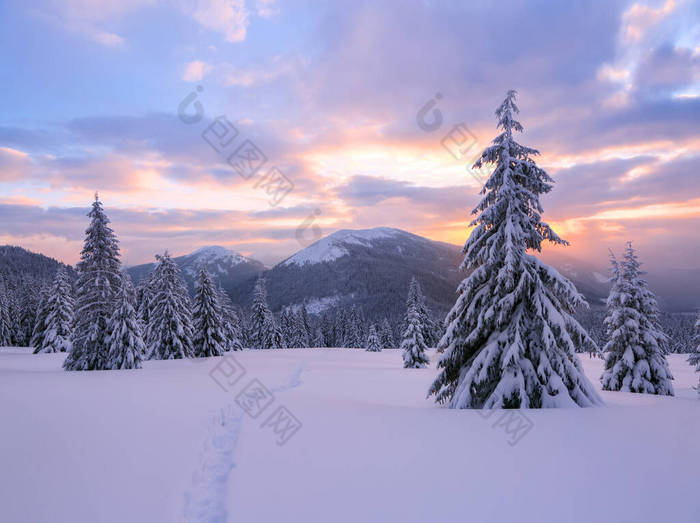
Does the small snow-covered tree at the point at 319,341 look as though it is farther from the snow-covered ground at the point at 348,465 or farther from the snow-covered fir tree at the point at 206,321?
the snow-covered ground at the point at 348,465

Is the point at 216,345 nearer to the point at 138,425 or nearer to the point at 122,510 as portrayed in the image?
the point at 138,425

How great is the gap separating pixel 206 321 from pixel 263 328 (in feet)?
59.8

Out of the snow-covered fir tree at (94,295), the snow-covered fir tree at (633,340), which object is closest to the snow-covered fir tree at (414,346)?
the snow-covered fir tree at (633,340)

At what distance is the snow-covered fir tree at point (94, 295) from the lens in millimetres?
23027

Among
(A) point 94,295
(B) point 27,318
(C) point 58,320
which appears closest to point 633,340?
(A) point 94,295

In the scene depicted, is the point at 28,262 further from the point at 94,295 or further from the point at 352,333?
the point at 94,295

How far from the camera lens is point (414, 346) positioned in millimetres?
35875

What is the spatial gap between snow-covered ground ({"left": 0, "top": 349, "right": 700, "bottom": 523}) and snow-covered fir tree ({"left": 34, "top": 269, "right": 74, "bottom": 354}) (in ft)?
118

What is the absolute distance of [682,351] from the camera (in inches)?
3489

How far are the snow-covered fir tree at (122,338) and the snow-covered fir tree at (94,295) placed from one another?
42 cm

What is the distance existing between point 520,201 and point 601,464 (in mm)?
7433

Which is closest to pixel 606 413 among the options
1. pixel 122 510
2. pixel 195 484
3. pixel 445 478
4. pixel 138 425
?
pixel 445 478

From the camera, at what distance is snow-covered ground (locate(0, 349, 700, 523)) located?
4875mm

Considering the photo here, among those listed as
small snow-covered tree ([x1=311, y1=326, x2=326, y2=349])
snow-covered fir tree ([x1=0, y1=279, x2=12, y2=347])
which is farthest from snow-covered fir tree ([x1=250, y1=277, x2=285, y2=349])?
snow-covered fir tree ([x1=0, y1=279, x2=12, y2=347])
